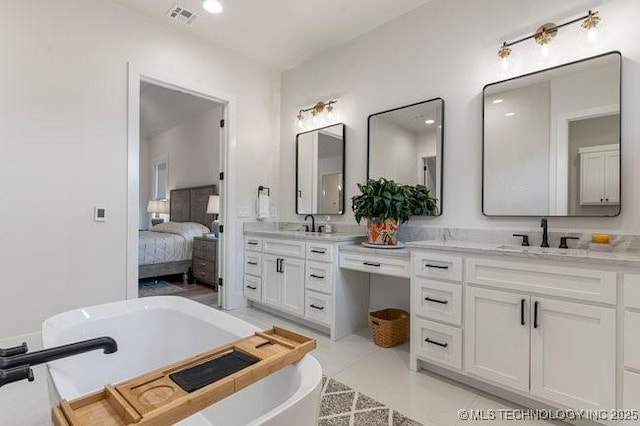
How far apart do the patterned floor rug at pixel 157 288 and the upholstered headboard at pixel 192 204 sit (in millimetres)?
1333

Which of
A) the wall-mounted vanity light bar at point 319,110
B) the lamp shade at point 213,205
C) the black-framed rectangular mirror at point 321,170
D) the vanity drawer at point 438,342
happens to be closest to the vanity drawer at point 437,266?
the vanity drawer at point 438,342

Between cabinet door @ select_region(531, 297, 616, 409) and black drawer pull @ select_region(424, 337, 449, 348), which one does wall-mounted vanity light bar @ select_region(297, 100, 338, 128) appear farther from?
cabinet door @ select_region(531, 297, 616, 409)

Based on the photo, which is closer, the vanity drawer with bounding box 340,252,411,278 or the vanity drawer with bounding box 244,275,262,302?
Answer: the vanity drawer with bounding box 340,252,411,278

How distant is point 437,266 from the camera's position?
84.5 inches

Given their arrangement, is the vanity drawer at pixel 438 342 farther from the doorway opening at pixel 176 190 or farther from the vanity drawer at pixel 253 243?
the doorway opening at pixel 176 190

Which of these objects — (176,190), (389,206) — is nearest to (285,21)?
(389,206)

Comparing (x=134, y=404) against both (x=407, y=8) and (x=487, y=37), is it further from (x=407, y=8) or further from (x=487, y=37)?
(x=407, y=8)

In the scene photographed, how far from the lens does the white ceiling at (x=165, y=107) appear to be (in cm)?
563

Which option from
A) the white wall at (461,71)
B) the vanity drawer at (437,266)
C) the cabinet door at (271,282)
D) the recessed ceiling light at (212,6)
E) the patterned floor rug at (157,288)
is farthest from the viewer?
the patterned floor rug at (157,288)

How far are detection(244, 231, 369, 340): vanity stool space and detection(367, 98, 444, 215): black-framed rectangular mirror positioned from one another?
0.75m

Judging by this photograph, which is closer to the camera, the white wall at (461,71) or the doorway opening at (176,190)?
the white wall at (461,71)

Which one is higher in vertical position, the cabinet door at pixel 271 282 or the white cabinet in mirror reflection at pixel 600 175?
the white cabinet in mirror reflection at pixel 600 175

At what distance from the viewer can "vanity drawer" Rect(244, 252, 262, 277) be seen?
3.56 metres

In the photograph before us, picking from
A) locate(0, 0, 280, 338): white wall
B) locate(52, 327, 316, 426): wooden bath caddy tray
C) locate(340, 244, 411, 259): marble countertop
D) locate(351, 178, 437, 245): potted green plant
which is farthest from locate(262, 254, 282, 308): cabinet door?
locate(52, 327, 316, 426): wooden bath caddy tray
